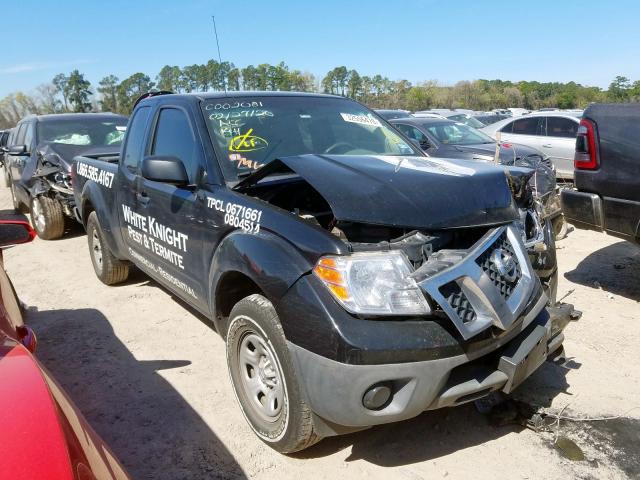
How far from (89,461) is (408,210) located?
5.35ft

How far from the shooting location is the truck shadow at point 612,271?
5.10 m

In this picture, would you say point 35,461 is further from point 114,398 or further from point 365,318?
point 114,398

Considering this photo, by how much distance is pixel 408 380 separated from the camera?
218 centimetres

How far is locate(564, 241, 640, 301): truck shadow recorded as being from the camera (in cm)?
510

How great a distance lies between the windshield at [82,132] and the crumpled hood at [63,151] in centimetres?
18

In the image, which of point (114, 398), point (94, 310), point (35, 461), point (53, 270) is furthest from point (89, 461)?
point (53, 270)

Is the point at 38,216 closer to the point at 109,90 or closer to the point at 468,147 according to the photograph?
the point at 468,147

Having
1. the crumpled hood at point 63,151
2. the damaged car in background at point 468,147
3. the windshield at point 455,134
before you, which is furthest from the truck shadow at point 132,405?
the windshield at point 455,134

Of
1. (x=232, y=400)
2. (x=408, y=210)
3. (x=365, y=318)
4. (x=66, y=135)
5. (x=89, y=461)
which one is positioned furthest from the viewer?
(x=66, y=135)

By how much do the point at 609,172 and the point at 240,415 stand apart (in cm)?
375

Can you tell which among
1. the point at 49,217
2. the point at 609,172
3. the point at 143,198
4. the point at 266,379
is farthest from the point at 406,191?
the point at 49,217

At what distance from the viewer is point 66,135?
845cm

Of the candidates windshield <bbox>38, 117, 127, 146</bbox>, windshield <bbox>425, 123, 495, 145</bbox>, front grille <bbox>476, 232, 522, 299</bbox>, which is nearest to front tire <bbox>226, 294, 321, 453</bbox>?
front grille <bbox>476, 232, 522, 299</bbox>

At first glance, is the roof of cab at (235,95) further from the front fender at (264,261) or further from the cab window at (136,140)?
the front fender at (264,261)
